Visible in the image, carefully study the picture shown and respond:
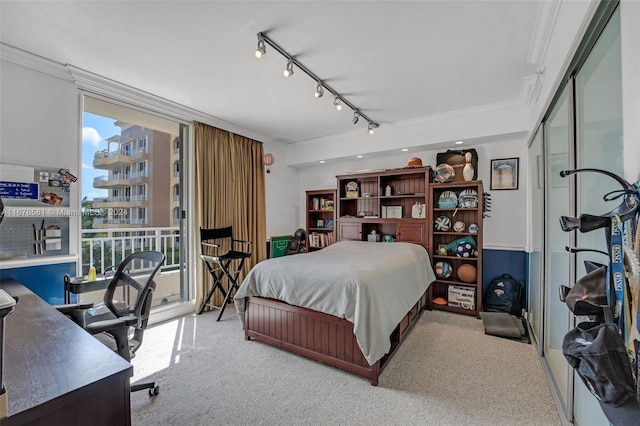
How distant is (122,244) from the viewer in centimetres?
360

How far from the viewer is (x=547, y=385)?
2070mm

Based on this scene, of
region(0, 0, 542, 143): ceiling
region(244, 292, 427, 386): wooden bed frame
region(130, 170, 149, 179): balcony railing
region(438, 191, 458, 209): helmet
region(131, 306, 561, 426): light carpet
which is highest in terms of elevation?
region(0, 0, 542, 143): ceiling

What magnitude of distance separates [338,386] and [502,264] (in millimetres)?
2850

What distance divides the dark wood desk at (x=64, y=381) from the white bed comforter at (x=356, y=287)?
1.48m

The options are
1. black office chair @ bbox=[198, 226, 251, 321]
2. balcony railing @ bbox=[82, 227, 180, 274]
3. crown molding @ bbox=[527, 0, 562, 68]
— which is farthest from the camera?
black office chair @ bbox=[198, 226, 251, 321]

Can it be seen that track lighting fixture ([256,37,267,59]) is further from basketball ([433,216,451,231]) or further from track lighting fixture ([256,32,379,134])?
basketball ([433,216,451,231])

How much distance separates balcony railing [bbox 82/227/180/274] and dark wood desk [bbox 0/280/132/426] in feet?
8.22

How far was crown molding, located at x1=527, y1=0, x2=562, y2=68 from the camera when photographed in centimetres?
173

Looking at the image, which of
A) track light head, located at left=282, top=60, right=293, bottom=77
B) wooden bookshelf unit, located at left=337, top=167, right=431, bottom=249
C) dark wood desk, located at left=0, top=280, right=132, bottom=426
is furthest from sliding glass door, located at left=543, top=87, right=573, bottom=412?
dark wood desk, located at left=0, top=280, right=132, bottom=426

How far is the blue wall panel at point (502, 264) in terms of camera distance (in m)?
3.56

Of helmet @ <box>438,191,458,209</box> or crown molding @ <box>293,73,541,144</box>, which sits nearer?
crown molding @ <box>293,73,541,144</box>

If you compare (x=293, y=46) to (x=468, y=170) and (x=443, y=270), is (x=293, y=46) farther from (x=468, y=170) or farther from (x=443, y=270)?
(x=443, y=270)

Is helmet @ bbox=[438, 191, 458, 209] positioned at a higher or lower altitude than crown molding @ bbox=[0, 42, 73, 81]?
lower

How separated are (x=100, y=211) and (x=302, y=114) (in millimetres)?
2616
